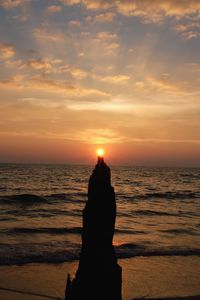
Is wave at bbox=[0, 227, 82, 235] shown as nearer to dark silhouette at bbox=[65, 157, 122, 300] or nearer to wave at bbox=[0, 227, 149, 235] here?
wave at bbox=[0, 227, 149, 235]

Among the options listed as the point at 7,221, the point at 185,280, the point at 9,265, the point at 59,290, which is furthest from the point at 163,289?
the point at 7,221

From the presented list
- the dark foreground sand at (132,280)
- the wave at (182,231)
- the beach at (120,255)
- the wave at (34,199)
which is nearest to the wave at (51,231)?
the beach at (120,255)

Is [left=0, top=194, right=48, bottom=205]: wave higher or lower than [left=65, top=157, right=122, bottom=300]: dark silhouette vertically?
lower

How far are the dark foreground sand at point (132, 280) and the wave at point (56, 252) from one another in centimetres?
95

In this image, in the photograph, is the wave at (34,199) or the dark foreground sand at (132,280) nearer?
the dark foreground sand at (132,280)

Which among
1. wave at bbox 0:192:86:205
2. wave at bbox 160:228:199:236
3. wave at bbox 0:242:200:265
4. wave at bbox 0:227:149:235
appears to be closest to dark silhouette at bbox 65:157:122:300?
wave at bbox 0:242:200:265

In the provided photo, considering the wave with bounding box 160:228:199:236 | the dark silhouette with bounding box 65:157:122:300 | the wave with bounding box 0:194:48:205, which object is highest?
the dark silhouette with bounding box 65:157:122:300

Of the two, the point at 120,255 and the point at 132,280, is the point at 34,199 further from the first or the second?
the point at 132,280

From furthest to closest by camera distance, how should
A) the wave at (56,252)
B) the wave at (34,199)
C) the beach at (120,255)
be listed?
the wave at (34,199), the wave at (56,252), the beach at (120,255)

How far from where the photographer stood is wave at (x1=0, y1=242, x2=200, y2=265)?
626 inches

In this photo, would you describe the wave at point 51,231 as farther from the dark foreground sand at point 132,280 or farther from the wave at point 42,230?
the dark foreground sand at point 132,280

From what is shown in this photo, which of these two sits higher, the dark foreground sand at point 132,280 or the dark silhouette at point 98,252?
the dark silhouette at point 98,252

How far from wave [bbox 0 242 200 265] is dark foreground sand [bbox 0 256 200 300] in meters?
0.95

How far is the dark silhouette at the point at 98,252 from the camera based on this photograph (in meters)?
5.86
